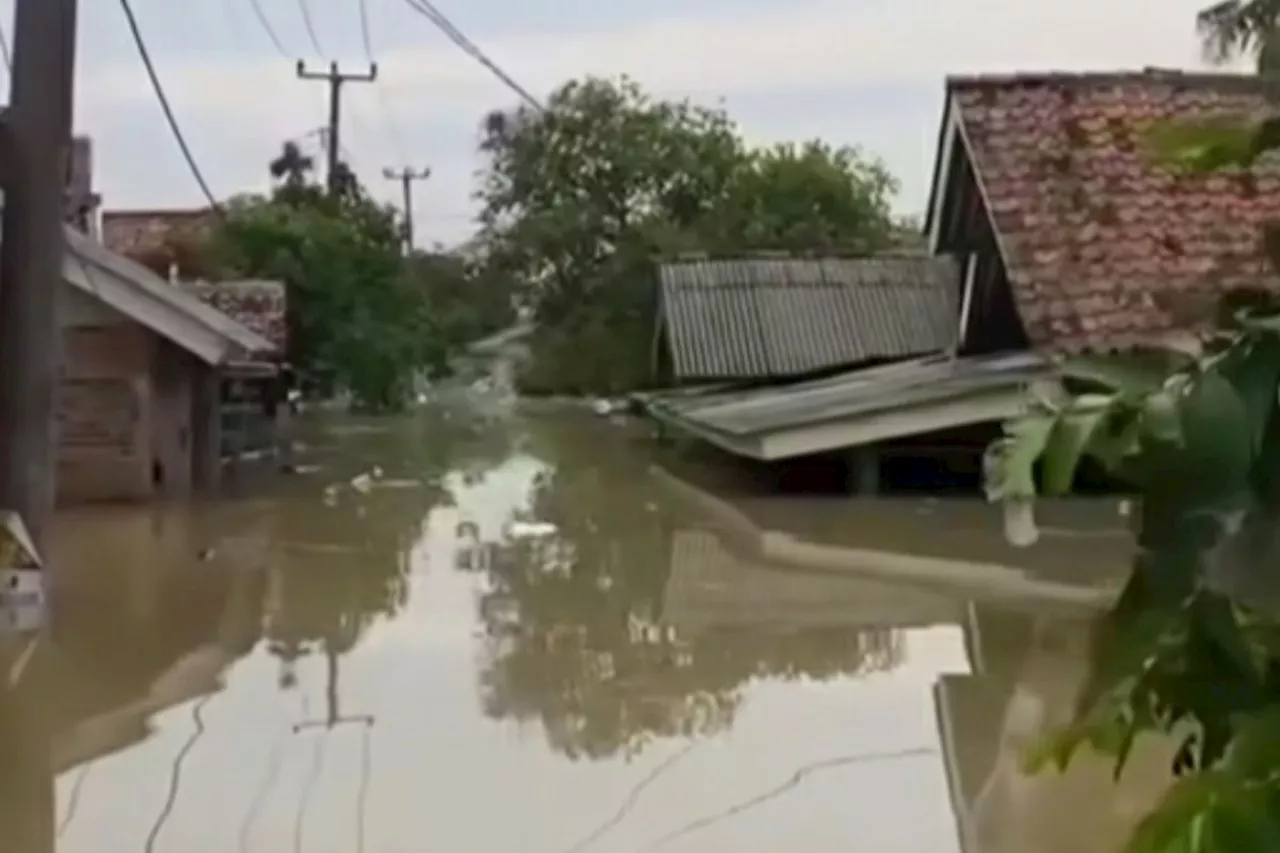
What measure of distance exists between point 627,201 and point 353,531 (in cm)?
866

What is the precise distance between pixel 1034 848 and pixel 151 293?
842 centimetres

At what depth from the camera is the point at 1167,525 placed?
4.16 ft

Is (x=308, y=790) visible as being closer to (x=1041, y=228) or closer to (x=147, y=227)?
(x=1041, y=228)

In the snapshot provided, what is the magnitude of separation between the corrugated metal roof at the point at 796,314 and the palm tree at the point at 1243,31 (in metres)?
12.3

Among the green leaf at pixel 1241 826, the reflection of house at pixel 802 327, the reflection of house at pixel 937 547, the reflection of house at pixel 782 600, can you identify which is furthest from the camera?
the reflection of house at pixel 802 327

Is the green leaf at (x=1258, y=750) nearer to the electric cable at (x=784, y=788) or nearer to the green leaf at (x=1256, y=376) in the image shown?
the green leaf at (x=1256, y=376)

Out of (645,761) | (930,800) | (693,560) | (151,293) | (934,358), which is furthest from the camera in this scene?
(934,358)

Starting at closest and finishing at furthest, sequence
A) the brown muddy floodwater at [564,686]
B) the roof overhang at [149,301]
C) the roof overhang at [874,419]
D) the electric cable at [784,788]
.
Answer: the electric cable at [784,788], the brown muddy floodwater at [564,686], the roof overhang at [874,419], the roof overhang at [149,301]

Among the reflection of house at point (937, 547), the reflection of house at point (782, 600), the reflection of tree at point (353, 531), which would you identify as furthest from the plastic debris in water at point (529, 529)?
the reflection of house at point (782, 600)

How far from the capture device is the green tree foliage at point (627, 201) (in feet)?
59.6

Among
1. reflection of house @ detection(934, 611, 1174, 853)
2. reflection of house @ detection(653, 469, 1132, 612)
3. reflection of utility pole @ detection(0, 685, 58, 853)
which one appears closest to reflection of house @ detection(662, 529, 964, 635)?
reflection of house @ detection(653, 469, 1132, 612)

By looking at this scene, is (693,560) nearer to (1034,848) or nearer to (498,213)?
(1034,848)

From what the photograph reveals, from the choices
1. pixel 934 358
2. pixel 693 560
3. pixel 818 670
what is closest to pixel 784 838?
pixel 818 670

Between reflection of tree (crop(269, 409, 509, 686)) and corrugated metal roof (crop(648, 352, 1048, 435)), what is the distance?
1847mm
